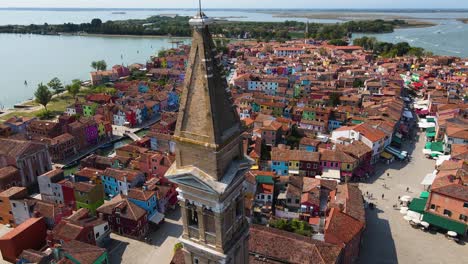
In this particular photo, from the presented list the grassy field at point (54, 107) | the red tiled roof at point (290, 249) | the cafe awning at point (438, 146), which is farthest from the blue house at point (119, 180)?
the grassy field at point (54, 107)

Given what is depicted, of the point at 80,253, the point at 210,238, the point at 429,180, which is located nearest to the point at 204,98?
the point at 210,238

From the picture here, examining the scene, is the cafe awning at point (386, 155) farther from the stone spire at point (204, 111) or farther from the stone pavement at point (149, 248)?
the stone spire at point (204, 111)

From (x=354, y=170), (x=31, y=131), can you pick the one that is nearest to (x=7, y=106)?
(x=31, y=131)

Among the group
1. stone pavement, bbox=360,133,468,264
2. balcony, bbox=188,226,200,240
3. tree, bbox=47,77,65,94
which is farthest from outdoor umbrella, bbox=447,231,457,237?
tree, bbox=47,77,65,94

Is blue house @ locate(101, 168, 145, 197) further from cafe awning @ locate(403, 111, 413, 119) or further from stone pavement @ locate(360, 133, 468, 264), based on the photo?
cafe awning @ locate(403, 111, 413, 119)

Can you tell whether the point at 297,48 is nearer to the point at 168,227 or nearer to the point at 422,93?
the point at 422,93

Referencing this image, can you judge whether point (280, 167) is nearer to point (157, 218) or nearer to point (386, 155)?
point (386, 155)
